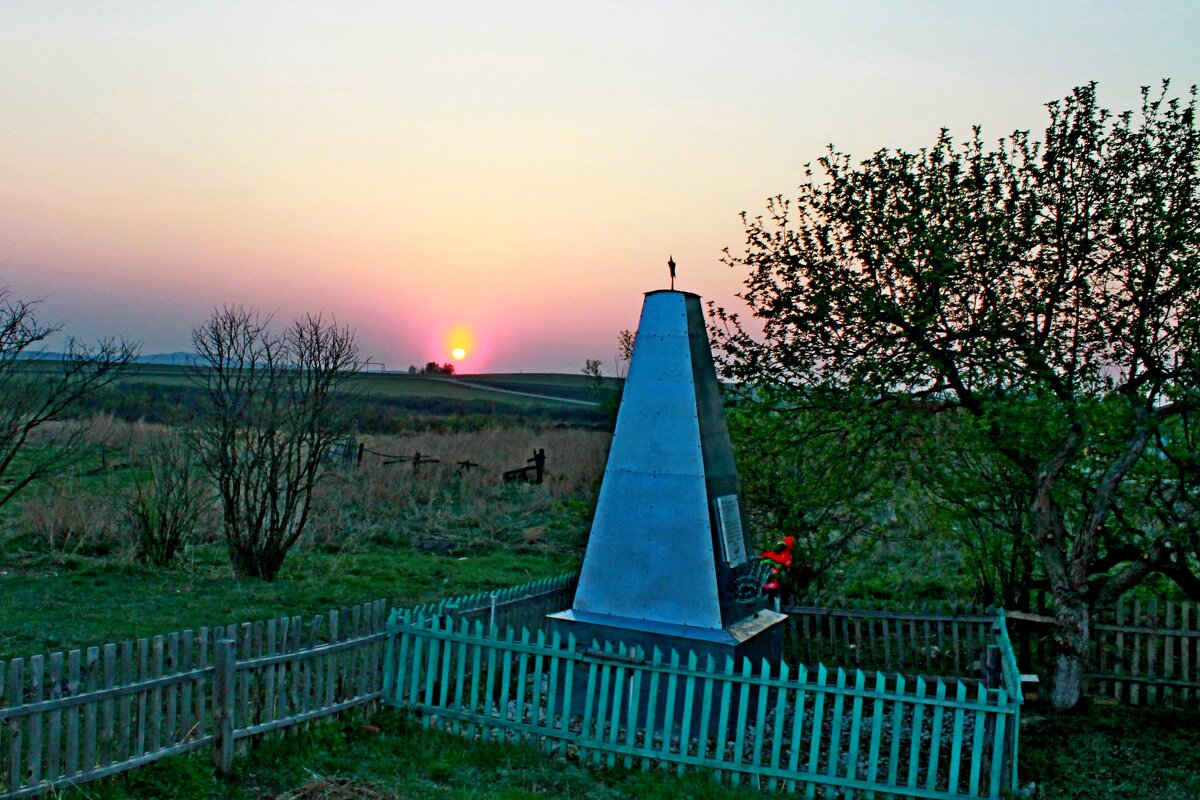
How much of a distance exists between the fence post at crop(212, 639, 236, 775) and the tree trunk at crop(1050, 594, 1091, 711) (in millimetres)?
7829

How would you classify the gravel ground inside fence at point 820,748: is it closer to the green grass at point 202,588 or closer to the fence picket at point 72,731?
the fence picket at point 72,731

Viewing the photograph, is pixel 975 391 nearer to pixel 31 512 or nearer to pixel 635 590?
pixel 635 590

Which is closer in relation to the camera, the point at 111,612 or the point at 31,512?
the point at 111,612

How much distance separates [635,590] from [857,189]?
15.9ft

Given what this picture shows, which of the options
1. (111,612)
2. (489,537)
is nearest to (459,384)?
(489,537)

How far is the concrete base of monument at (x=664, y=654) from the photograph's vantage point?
289 inches

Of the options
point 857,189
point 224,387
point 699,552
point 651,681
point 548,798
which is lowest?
point 548,798

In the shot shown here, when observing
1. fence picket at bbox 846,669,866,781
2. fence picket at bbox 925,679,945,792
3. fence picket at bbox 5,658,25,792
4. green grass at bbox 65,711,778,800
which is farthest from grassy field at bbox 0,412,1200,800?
fence picket at bbox 925,679,945,792

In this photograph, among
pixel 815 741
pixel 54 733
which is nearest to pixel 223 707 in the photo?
pixel 54 733

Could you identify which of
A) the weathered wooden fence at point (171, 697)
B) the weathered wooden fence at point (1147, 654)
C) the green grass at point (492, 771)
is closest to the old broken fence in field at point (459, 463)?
the weathered wooden fence at point (171, 697)

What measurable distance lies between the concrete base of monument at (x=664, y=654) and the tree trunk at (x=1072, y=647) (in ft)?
9.80

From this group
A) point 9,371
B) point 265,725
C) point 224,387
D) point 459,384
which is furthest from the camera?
point 459,384

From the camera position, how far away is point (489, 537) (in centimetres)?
Answer: 1936

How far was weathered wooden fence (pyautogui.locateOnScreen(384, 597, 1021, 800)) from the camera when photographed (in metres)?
6.42
